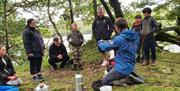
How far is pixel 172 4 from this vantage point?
15969 mm

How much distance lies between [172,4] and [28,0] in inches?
354

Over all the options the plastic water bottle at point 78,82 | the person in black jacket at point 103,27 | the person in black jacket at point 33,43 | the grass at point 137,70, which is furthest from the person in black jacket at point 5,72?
the person in black jacket at point 103,27

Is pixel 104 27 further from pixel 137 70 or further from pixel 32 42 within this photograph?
pixel 32 42

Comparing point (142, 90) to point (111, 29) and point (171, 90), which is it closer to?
point (171, 90)

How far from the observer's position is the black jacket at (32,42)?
34.9 feet

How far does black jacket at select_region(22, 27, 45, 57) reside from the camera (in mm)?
10648

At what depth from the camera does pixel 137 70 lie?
432 inches

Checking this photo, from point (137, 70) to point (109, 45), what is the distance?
3.19 meters

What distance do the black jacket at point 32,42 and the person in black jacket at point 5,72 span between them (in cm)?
102

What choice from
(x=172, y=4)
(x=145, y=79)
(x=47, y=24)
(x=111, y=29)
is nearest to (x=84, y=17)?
(x=47, y=24)

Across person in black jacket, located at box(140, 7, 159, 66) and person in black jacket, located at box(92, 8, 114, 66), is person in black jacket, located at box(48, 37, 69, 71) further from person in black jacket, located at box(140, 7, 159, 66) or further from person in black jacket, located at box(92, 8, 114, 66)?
person in black jacket, located at box(140, 7, 159, 66)

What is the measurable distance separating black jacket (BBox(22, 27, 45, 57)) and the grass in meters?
0.91

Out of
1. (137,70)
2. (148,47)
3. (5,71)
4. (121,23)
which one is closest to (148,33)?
(148,47)

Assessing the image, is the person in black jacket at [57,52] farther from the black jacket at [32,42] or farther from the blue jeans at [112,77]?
the blue jeans at [112,77]
